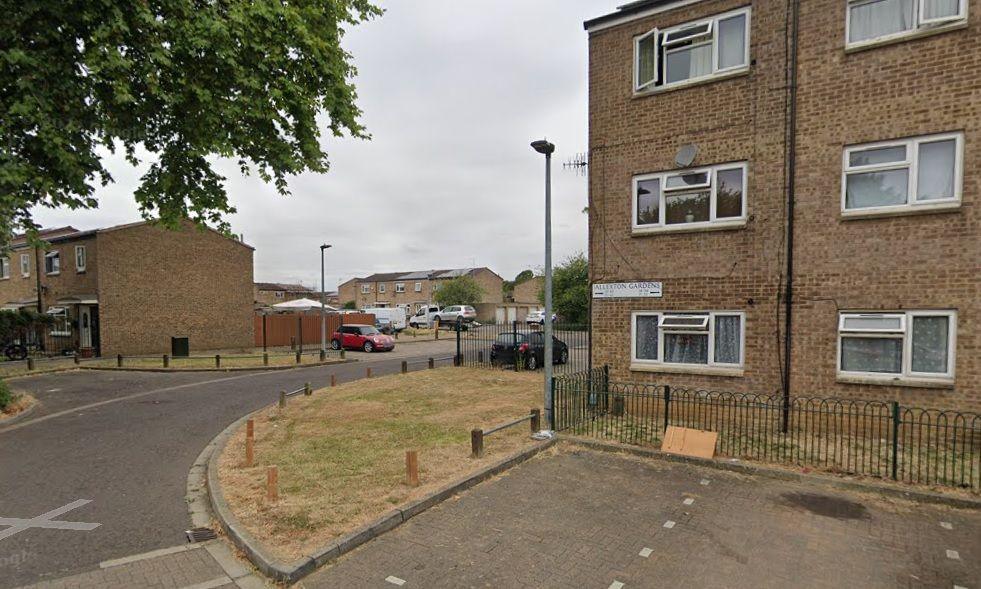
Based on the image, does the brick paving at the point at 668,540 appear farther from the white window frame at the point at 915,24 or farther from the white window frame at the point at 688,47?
the white window frame at the point at 688,47

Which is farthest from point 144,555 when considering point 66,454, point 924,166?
point 924,166

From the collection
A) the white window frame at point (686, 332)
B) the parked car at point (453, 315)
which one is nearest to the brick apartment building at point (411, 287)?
the parked car at point (453, 315)

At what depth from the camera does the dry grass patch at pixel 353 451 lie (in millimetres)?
5562

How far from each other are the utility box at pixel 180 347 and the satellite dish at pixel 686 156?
24.7 metres

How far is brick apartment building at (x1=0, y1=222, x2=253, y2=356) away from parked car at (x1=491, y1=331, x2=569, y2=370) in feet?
56.9

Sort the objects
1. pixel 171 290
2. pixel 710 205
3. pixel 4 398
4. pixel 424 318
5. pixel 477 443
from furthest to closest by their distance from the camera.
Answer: pixel 424 318
pixel 171 290
pixel 4 398
pixel 710 205
pixel 477 443

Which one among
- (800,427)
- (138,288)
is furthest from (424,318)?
(800,427)

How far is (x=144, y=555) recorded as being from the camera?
4.97 m

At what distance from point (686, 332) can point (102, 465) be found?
10.6 metres

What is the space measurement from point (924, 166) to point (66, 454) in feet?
49.8

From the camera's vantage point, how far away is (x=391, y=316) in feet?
142

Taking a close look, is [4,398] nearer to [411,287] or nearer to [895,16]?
[895,16]

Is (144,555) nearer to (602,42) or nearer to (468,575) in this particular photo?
(468,575)

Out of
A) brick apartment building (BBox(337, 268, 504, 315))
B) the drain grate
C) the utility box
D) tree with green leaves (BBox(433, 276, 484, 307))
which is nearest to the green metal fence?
the drain grate
